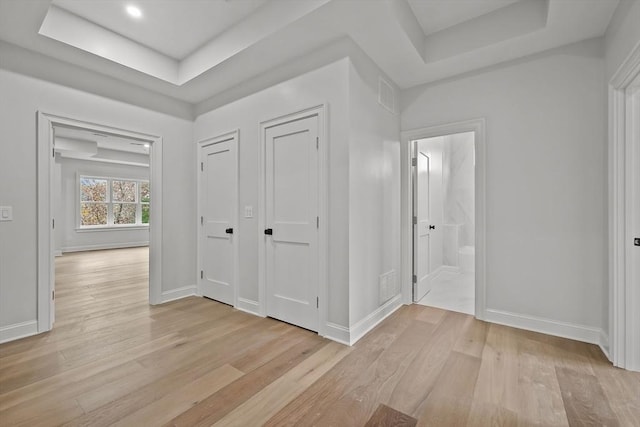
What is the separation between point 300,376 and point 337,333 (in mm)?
625

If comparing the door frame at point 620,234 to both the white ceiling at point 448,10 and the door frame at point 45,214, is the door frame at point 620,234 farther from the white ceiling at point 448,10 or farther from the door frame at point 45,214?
the door frame at point 45,214

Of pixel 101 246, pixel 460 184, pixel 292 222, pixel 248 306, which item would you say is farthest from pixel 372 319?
pixel 101 246

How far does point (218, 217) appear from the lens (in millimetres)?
3750

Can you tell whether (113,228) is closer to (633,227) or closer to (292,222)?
(292,222)

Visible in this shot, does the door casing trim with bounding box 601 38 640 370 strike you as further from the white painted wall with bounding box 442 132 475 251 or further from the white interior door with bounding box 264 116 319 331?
the white painted wall with bounding box 442 132 475 251

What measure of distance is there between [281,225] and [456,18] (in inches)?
105

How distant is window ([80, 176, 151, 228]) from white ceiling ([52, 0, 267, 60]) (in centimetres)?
636

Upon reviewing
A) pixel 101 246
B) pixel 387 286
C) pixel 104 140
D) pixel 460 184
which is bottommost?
pixel 101 246

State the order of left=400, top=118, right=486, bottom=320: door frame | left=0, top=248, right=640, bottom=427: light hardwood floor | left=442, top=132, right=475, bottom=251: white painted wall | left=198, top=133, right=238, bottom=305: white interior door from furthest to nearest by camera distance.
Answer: left=442, top=132, right=475, bottom=251: white painted wall
left=198, top=133, right=238, bottom=305: white interior door
left=400, top=118, right=486, bottom=320: door frame
left=0, top=248, right=640, bottom=427: light hardwood floor

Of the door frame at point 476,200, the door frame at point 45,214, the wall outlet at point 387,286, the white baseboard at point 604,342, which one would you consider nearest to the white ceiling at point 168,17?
the door frame at point 45,214

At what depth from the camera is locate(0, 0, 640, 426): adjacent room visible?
1.88m

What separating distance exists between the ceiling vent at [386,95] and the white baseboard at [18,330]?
13.4 feet

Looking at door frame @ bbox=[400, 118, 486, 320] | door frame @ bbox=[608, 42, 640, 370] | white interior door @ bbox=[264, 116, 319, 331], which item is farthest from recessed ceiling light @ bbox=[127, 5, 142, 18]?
door frame @ bbox=[608, 42, 640, 370]

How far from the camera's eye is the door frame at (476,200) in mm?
2963
